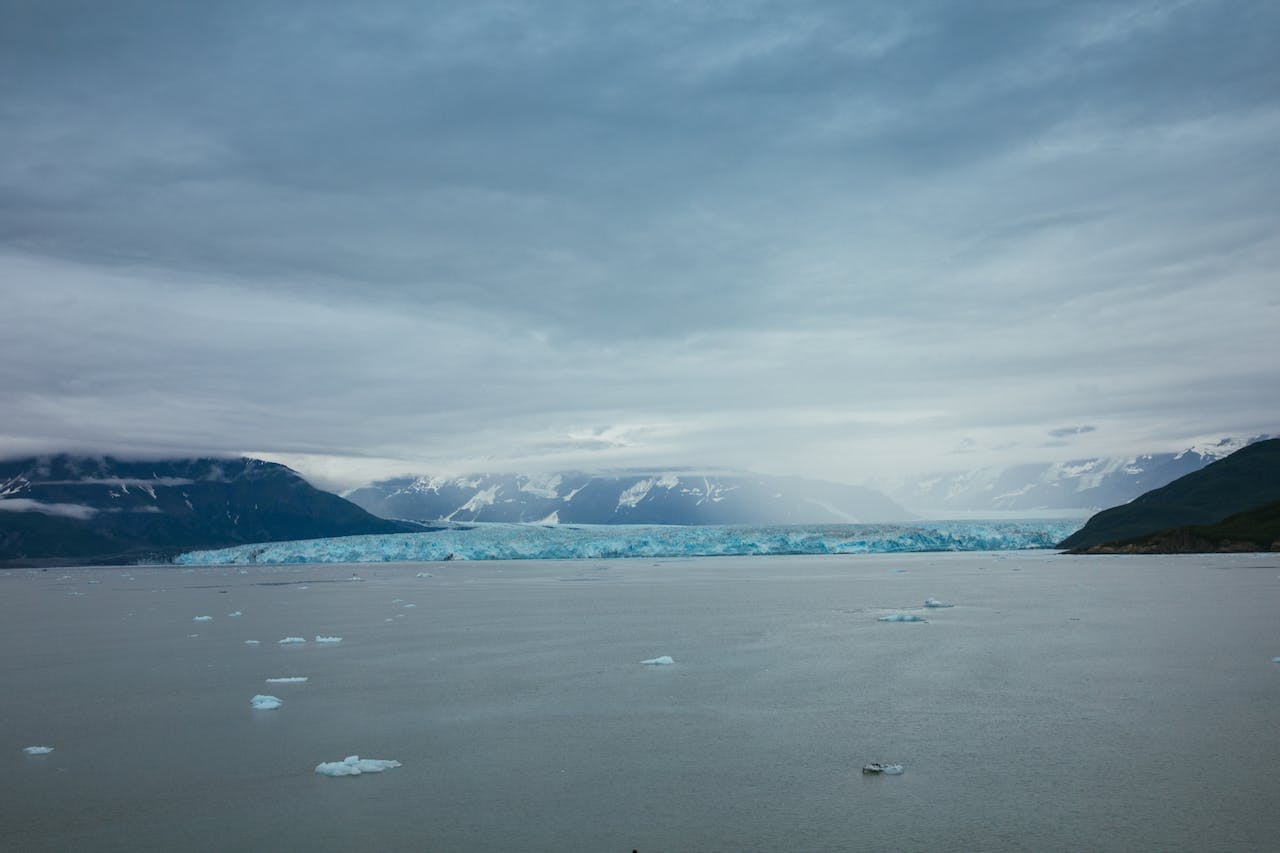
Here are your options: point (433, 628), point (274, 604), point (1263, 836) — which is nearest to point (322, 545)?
point (274, 604)

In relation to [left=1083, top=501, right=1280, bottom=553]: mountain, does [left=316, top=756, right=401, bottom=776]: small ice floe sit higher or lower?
lower

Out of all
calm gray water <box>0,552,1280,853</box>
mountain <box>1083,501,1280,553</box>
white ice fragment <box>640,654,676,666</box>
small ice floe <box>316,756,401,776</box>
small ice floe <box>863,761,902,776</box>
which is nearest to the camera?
calm gray water <box>0,552,1280,853</box>

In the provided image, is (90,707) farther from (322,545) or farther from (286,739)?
(322,545)

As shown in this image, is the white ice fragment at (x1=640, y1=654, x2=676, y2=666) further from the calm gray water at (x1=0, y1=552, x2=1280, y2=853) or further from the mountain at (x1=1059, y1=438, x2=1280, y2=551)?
the mountain at (x1=1059, y1=438, x2=1280, y2=551)

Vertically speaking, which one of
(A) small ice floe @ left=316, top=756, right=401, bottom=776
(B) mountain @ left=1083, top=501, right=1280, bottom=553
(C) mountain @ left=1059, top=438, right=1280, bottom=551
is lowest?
(A) small ice floe @ left=316, top=756, right=401, bottom=776

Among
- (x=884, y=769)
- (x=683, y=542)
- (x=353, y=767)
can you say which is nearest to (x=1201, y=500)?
(x=683, y=542)

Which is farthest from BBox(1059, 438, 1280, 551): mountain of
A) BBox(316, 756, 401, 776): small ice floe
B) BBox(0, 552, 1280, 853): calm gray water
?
BBox(316, 756, 401, 776): small ice floe
